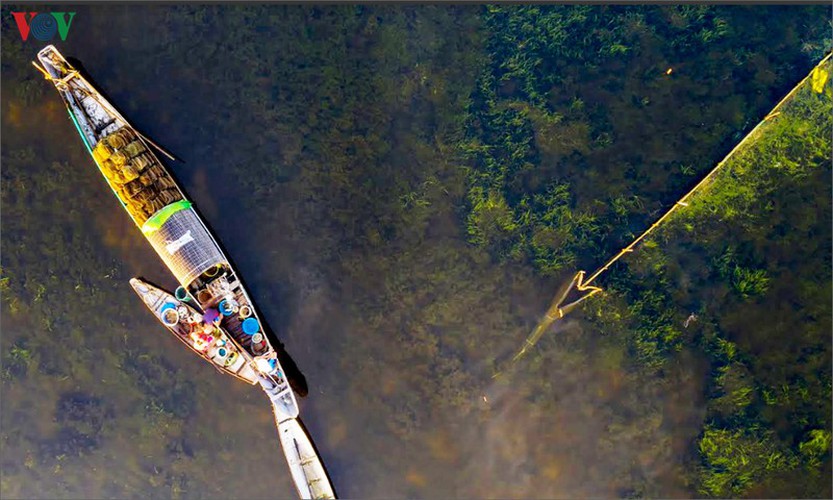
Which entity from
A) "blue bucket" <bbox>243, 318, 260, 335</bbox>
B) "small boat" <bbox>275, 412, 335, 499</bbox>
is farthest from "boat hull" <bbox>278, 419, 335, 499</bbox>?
"blue bucket" <bbox>243, 318, 260, 335</bbox>

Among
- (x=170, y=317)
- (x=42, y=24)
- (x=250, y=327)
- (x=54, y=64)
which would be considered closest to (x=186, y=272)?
(x=170, y=317)

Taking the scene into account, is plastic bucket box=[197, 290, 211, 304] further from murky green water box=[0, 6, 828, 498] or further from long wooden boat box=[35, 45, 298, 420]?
murky green water box=[0, 6, 828, 498]

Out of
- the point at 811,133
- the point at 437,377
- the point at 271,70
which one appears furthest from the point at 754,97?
the point at 271,70

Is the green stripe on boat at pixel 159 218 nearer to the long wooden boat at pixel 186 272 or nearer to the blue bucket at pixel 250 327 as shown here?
the long wooden boat at pixel 186 272

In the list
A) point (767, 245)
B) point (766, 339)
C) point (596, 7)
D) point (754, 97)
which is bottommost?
point (766, 339)

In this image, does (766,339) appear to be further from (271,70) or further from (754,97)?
(271,70)

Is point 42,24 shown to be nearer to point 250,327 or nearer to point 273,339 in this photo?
point 250,327
